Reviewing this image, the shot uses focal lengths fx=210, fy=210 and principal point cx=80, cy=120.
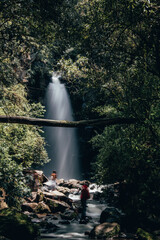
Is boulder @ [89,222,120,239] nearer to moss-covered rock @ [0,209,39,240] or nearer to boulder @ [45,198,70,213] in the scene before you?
moss-covered rock @ [0,209,39,240]

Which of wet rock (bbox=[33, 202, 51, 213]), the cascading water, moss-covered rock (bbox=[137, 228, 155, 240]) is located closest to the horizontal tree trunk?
moss-covered rock (bbox=[137, 228, 155, 240])

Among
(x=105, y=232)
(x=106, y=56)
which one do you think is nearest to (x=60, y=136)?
(x=106, y=56)

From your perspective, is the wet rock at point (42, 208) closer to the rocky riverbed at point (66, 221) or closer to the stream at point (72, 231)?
the rocky riverbed at point (66, 221)

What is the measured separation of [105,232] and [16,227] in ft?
12.1

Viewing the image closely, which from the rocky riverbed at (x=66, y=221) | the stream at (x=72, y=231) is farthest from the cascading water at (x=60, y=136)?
the stream at (x=72, y=231)

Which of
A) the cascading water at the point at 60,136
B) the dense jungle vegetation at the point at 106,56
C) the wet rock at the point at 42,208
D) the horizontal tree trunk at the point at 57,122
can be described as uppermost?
the cascading water at the point at 60,136

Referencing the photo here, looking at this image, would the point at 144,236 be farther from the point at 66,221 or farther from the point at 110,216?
the point at 66,221

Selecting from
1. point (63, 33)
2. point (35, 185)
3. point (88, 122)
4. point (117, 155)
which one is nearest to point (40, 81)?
point (35, 185)

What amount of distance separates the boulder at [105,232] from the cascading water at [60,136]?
27137 mm

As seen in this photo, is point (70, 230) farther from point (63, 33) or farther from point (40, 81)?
point (40, 81)

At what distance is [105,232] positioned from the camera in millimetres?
8703

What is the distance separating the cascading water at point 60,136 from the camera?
3757 cm

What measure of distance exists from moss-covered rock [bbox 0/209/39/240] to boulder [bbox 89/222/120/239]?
250 cm

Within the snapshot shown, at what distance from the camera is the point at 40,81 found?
1590 inches
